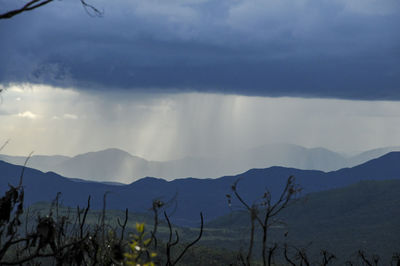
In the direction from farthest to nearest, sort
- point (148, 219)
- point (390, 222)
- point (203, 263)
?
point (148, 219), point (390, 222), point (203, 263)

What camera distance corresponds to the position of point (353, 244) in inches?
3575

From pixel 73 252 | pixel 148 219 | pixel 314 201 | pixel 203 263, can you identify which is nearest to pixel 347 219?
pixel 314 201

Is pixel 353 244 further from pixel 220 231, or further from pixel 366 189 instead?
pixel 366 189

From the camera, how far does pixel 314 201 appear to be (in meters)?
142

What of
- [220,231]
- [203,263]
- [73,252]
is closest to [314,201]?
[220,231]

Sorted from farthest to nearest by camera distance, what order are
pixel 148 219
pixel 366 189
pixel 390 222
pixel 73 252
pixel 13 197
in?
pixel 366 189, pixel 148 219, pixel 390 222, pixel 73 252, pixel 13 197

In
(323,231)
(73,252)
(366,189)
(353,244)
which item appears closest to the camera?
(73,252)

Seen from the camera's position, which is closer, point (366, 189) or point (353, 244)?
point (353, 244)

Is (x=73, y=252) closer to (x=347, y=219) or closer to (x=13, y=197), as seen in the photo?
(x=13, y=197)

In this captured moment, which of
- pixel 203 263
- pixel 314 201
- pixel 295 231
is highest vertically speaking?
pixel 314 201

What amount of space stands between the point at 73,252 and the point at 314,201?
13902 cm

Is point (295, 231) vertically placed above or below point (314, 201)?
below

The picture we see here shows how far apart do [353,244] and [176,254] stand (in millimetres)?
40425

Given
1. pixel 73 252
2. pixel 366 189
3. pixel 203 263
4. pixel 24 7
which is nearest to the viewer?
pixel 24 7
